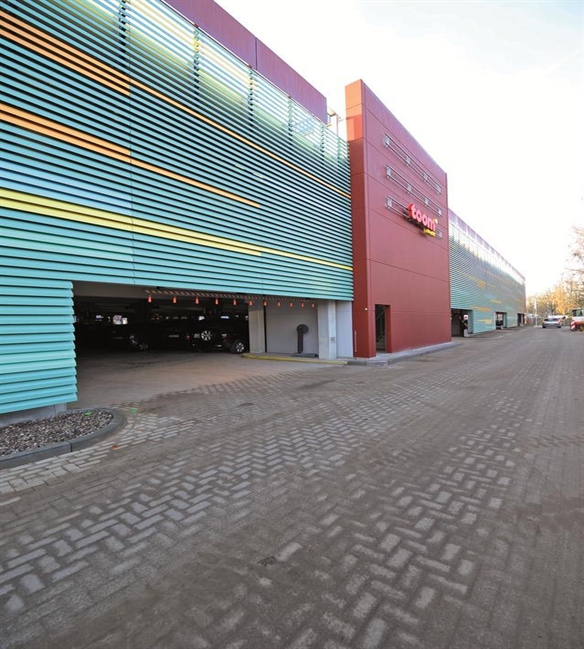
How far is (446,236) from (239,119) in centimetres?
2035

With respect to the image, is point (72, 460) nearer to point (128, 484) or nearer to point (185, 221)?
point (128, 484)

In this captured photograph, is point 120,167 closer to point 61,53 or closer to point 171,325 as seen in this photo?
point 61,53

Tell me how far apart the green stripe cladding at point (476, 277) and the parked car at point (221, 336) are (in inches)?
762

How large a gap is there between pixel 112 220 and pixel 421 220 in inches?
715

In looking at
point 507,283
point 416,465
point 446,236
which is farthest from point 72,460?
point 507,283

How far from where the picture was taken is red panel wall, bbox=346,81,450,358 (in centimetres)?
1622

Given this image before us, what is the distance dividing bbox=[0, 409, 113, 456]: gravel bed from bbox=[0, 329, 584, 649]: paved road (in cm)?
52

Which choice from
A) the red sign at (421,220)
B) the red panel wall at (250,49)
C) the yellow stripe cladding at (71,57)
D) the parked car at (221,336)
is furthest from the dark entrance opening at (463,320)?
the yellow stripe cladding at (71,57)

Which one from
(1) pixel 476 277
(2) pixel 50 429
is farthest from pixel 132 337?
(1) pixel 476 277

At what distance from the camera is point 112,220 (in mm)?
7574

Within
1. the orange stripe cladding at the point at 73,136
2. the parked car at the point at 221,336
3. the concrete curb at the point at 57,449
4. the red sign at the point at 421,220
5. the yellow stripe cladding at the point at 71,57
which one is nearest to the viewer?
the concrete curb at the point at 57,449

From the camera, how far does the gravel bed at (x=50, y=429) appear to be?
5020 millimetres

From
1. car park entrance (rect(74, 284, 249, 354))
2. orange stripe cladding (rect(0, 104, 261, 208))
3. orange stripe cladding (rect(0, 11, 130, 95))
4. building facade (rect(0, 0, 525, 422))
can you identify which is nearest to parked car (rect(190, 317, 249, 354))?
car park entrance (rect(74, 284, 249, 354))

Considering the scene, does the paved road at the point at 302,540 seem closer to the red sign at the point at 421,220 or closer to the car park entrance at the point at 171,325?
the car park entrance at the point at 171,325
